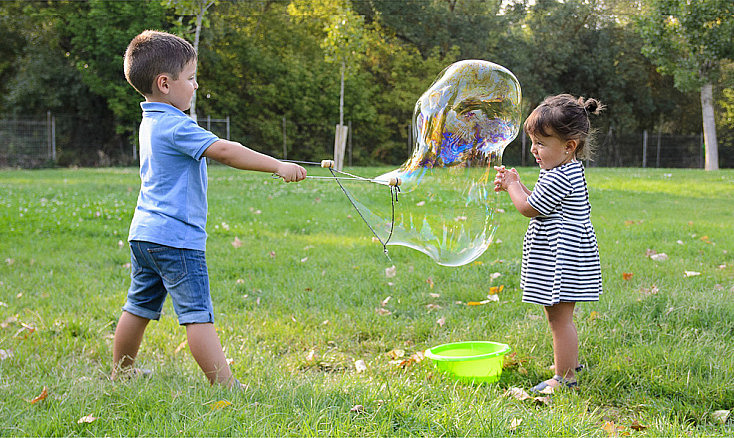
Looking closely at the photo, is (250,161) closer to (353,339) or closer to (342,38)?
(353,339)

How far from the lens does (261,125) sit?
2548cm

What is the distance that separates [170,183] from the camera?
284 centimetres

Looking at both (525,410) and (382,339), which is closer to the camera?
(525,410)

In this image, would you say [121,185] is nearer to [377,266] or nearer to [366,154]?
[377,266]

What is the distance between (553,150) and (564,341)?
0.92m

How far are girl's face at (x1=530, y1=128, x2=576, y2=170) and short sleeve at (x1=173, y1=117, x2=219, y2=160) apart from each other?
1525 mm

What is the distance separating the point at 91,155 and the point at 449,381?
2424 centimetres

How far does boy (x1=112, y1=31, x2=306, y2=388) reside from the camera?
9.16 feet

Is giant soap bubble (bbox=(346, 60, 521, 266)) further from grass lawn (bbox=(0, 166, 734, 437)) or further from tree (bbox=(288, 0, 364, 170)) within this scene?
tree (bbox=(288, 0, 364, 170))

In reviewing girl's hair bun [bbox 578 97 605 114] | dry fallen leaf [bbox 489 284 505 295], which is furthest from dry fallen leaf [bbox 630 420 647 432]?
dry fallen leaf [bbox 489 284 505 295]

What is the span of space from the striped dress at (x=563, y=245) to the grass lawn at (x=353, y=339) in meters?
0.46

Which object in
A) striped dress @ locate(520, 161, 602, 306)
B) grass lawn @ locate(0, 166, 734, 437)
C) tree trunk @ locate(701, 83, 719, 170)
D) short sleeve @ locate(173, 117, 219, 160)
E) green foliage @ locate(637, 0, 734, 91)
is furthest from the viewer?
tree trunk @ locate(701, 83, 719, 170)

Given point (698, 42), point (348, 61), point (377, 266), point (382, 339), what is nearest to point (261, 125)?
point (348, 61)

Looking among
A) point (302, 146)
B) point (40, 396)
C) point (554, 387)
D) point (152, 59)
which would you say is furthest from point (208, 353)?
point (302, 146)
